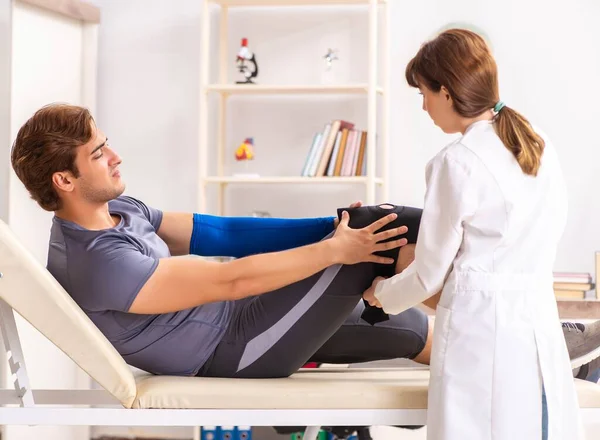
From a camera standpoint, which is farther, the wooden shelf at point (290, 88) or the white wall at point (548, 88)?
the white wall at point (548, 88)

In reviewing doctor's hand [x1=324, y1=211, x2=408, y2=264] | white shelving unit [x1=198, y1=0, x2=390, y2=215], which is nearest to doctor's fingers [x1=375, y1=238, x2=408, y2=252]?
doctor's hand [x1=324, y1=211, x2=408, y2=264]

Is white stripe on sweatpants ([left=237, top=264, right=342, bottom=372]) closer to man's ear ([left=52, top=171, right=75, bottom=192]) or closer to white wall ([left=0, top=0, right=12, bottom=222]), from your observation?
man's ear ([left=52, top=171, right=75, bottom=192])

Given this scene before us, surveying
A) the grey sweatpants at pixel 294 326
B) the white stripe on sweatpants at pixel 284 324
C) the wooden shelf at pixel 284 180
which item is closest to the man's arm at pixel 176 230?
the grey sweatpants at pixel 294 326

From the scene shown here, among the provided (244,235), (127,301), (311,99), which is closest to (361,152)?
(311,99)

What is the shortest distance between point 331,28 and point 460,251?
2355 millimetres

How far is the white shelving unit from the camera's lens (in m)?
3.34

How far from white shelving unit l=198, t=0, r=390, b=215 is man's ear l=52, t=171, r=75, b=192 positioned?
166 centimetres

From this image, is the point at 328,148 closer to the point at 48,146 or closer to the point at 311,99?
the point at 311,99

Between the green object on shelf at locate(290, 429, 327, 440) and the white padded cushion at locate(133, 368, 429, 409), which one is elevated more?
the white padded cushion at locate(133, 368, 429, 409)

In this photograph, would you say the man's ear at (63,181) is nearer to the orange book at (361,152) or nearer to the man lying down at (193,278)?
the man lying down at (193,278)

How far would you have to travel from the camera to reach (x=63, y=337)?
A: 147 cm

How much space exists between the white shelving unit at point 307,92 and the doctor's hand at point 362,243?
5.32 feet

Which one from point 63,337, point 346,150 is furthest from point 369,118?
point 63,337

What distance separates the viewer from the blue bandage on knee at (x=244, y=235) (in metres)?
1.97
